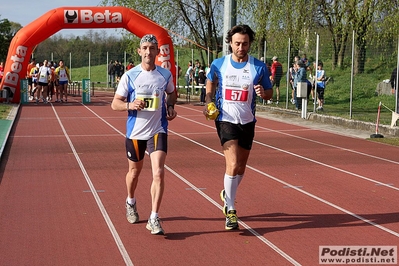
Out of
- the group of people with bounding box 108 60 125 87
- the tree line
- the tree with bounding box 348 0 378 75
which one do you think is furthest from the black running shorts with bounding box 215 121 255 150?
the group of people with bounding box 108 60 125 87

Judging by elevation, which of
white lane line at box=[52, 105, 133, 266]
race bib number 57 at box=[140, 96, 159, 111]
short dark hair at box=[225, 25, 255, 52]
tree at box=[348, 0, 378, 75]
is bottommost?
white lane line at box=[52, 105, 133, 266]

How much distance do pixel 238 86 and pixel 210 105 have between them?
0.36m

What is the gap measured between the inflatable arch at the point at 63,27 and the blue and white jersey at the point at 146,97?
22120mm

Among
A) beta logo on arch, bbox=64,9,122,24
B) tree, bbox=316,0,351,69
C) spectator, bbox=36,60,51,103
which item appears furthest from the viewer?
spectator, bbox=36,60,51,103

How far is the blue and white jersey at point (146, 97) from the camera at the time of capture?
7.40m

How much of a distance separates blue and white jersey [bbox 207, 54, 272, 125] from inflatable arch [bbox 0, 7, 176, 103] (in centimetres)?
2205

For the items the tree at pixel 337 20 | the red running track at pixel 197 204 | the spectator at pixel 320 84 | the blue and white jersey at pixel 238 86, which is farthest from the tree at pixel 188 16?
the blue and white jersey at pixel 238 86

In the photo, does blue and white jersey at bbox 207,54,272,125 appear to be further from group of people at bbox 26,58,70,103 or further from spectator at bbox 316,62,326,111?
group of people at bbox 26,58,70,103

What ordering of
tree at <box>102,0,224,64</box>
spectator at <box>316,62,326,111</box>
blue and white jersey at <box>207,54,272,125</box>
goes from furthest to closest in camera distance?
tree at <box>102,0,224,64</box> < spectator at <box>316,62,326,111</box> < blue and white jersey at <box>207,54,272,125</box>

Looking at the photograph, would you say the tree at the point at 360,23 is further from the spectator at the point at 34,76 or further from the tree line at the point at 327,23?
the spectator at the point at 34,76

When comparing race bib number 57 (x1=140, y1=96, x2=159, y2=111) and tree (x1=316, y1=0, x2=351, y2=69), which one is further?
tree (x1=316, y1=0, x2=351, y2=69)

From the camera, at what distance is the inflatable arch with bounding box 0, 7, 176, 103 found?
2889cm

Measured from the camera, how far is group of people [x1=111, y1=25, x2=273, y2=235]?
736 centimetres

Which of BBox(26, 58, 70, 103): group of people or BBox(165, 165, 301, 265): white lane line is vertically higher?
BBox(26, 58, 70, 103): group of people
